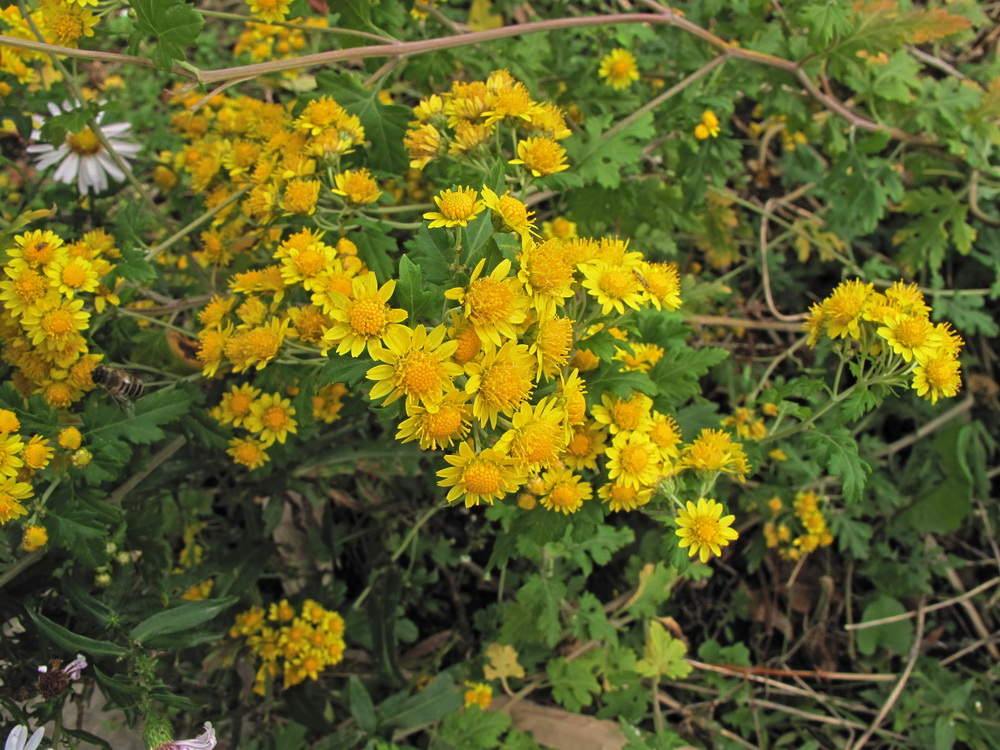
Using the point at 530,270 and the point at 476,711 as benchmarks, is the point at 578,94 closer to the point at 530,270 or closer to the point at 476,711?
the point at 530,270

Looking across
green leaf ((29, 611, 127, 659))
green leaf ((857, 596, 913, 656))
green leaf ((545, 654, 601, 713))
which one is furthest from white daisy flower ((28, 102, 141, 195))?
green leaf ((857, 596, 913, 656))

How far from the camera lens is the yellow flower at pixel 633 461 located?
6.11 ft

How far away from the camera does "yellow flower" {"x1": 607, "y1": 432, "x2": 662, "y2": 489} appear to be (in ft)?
6.11

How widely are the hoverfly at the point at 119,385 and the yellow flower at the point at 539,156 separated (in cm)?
128

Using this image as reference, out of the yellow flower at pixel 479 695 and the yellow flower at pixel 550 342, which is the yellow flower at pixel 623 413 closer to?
the yellow flower at pixel 550 342

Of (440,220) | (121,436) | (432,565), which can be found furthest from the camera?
(432,565)

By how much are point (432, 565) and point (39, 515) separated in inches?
70.5

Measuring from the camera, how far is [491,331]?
1632 mm

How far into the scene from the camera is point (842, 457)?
6.56ft

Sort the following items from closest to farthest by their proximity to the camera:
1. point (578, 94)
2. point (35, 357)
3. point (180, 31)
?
point (180, 31) → point (35, 357) → point (578, 94)

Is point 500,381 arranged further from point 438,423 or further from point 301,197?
point 301,197

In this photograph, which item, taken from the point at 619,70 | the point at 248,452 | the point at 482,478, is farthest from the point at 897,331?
the point at 248,452

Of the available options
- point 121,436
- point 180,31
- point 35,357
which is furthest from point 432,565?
point 180,31

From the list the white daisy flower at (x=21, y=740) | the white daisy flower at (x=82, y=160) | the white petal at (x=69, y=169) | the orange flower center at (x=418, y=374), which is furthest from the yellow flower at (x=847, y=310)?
the white petal at (x=69, y=169)
